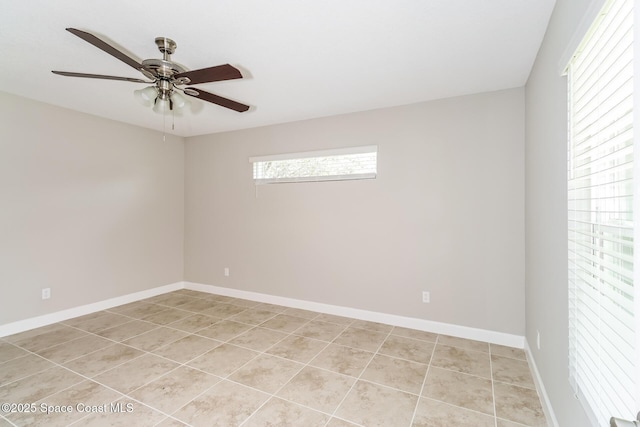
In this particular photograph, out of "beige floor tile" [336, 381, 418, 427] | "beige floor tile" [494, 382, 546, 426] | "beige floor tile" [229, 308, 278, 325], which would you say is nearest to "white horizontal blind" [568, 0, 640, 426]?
"beige floor tile" [494, 382, 546, 426]

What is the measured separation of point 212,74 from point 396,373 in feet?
8.39

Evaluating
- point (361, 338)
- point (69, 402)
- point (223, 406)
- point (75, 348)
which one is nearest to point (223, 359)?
point (223, 406)

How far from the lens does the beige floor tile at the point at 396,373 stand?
2.27 m

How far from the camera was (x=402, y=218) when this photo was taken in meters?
3.36

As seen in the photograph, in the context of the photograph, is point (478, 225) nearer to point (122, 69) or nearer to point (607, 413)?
point (607, 413)

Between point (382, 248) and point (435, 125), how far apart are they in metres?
1.45

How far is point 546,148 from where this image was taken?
6.42 feet

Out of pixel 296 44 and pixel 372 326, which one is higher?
pixel 296 44

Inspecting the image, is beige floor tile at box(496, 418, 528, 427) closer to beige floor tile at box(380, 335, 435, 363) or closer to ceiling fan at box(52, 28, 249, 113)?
beige floor tile at box(380, 335, 435, 363)

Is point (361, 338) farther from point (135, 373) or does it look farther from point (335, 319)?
point (135, 373)

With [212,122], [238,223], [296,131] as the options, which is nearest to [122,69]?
[212,122]

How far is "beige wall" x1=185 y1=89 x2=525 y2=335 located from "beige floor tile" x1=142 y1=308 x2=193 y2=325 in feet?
2.83

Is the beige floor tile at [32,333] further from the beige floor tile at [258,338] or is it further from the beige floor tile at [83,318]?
the beige floor tile at [258,338]

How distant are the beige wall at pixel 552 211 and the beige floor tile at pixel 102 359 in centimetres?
314
